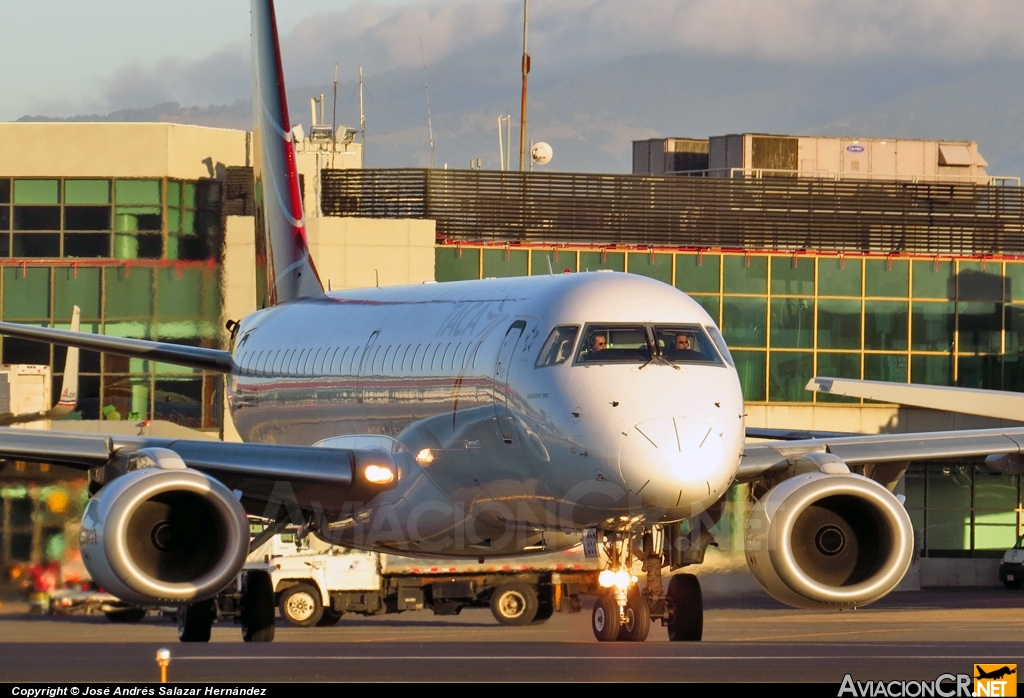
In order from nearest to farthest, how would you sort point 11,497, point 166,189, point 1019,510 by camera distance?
point 11,497 < point 166,189 < point 1019,510

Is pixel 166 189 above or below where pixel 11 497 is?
above

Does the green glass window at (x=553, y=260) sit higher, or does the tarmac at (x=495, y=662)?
the green glass window at (x=553, y=260)

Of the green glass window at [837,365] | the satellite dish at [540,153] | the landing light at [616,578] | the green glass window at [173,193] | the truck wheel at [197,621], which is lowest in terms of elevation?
the truck wheel at [197,621]

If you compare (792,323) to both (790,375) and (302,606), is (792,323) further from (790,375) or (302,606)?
(302,606)

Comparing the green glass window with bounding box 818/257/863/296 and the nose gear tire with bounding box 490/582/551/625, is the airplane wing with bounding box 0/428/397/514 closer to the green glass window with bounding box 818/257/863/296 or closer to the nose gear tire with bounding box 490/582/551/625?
the nose gear tire with bounding box 490/582/551/625

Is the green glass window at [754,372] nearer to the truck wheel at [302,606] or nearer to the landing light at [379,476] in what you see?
the truck wheel at [302,606]

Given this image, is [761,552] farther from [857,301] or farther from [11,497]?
[857,301]

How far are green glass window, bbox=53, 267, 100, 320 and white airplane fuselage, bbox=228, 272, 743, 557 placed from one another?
22306mm

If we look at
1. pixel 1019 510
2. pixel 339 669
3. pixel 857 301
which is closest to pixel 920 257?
pixel 857 301

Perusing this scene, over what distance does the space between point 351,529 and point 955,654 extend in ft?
28.0

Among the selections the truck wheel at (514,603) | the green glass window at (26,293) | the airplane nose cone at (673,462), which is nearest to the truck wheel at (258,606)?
the airplane nose cone at (673,462)

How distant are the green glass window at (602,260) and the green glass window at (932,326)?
822cm

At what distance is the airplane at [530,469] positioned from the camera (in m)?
17.4

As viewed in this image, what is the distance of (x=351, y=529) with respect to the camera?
22.6 meters
